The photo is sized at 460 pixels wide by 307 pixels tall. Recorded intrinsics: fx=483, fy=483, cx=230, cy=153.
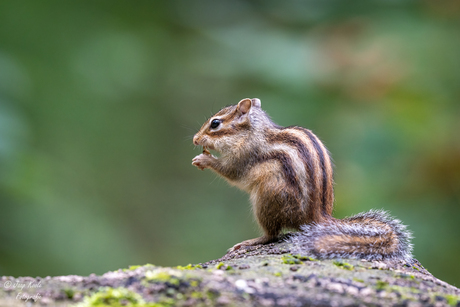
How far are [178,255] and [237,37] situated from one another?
413cm

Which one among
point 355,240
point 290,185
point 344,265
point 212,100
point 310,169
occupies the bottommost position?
point 344,265

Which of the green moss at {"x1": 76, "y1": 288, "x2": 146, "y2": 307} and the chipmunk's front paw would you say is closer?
the green moss at {"x1": 76, "y1": 288, "x2": 146, "y2": 307}

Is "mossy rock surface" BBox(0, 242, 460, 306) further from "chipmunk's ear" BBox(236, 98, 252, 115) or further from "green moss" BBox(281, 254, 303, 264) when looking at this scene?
"chipmunk's ear" BBox(236, 98, 252, 115)

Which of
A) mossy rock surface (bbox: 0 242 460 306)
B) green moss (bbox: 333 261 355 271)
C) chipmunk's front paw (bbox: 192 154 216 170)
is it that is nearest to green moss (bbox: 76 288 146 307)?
mossy rock surface (bbox: 0 242 460 306)

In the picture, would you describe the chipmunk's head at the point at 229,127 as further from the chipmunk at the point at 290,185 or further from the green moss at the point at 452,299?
the green moss at the point at 452,299

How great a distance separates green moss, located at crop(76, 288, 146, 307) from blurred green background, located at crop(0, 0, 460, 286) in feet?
11.1

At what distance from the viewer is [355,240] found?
3551 mm

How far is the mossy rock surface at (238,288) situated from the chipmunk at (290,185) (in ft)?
1.70

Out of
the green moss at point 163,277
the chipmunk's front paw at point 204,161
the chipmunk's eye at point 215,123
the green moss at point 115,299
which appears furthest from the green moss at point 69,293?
the chipmunk's eye at point 215,123

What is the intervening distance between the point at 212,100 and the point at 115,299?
24.5 ft

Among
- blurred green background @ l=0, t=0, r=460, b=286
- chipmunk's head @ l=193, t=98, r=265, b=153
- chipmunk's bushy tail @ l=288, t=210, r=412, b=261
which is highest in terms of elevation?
blurred green background @ l=0, t=0, r=460, b=286

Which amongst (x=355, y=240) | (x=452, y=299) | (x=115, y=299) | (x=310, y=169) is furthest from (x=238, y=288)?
(x=310, y=169)

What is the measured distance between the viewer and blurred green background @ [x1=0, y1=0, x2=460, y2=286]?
235 inches

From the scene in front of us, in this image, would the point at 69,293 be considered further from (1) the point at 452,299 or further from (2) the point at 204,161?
(2) the point at 204,161
